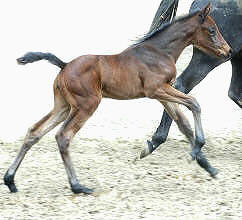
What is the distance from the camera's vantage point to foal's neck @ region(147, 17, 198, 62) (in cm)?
604

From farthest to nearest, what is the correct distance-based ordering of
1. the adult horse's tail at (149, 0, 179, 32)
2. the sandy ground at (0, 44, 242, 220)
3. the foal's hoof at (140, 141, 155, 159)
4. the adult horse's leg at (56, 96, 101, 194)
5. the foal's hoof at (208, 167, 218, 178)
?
the adult horse's tail at (149, 0, 179, 32) < the foal's hoof at (140, 141, 155, 159) < the foal's hoof at (208, 167, 218, 178) < the adult horse's leg at (56, 96, 101, 194) < the sandy ground at (0, 44, 242, 220)

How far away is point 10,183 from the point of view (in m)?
5.80

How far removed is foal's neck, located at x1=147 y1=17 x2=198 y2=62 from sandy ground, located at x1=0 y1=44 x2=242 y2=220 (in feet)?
3.85

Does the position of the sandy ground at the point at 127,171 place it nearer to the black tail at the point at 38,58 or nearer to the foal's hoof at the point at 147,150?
the foal's hoof at the point at 147,150

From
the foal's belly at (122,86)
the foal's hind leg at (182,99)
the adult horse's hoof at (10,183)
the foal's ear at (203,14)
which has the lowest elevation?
the adult horse's hoof at (10,183)

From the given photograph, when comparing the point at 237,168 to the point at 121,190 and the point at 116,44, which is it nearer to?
the point at 121,190

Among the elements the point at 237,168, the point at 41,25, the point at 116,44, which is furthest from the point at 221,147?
the point at 41,25

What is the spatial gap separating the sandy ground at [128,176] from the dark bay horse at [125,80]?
239mm

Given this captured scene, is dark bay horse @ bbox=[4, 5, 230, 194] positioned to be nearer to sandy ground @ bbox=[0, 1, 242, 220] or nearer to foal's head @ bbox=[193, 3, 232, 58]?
foal's head @ bbox=[193, 3, 232, 58]

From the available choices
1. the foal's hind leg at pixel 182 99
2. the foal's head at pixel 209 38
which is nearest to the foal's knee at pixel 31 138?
the foal's hind leg at pixel 182 99

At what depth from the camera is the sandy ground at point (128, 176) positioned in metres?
5.45

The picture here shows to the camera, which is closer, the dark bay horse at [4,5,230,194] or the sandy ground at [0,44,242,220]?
the sandy ground at [0,44,242,220]

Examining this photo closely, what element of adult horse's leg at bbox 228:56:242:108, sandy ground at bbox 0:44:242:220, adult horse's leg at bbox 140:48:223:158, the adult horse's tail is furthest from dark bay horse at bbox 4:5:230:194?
adult horse's leg at bbox 228:56:242:108

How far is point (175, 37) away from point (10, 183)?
6.35ft
